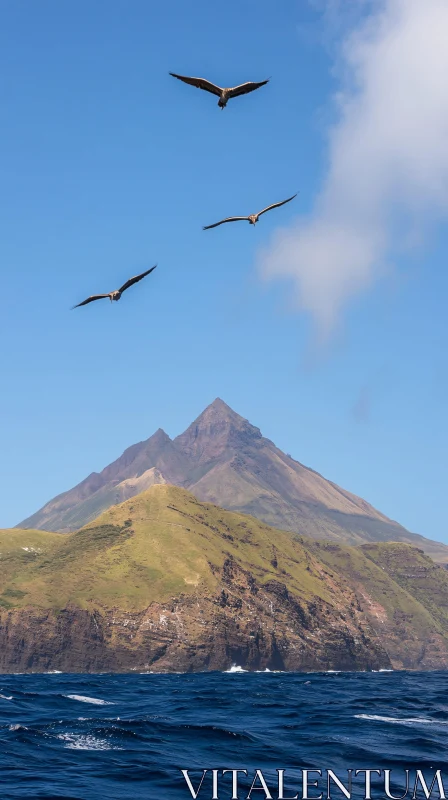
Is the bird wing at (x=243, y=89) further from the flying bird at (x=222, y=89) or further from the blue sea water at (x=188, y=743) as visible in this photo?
the blue sea water at (x=188, y=743)

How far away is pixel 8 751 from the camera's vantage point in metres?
A: 40.2

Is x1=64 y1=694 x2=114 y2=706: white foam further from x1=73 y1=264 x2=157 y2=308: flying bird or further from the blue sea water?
x1=73 y1=264 x2=157 y2=308: flying bird

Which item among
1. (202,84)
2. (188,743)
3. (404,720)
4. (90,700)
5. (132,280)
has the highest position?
(202,84)

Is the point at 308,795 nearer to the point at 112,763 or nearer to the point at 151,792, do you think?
the point at 151,792

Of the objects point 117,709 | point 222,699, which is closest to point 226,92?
point 117,709

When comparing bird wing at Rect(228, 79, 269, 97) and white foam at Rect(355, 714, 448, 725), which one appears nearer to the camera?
bird wing at Rect(228, 79, 269, 97)

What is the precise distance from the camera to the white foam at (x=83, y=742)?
137 feet

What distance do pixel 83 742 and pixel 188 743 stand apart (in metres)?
5.70

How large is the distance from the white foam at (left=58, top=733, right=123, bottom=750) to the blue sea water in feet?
0.19

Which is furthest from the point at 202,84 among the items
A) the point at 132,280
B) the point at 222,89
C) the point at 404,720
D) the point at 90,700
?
the point at 90,700

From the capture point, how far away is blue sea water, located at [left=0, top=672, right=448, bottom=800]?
33.6m

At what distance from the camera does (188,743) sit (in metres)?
44.4

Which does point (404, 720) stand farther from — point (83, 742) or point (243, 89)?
point (243, 89)

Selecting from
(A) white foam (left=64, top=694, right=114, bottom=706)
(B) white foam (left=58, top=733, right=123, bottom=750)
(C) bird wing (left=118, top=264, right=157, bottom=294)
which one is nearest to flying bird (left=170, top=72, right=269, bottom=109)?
(C) bird wing (left=118, top=264, right=157, bottom=294)
